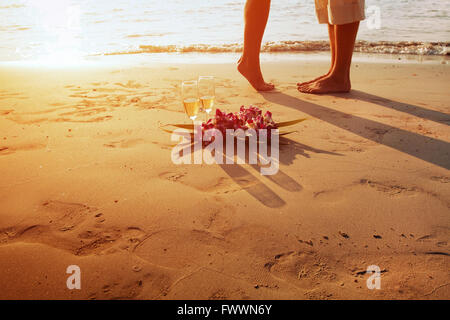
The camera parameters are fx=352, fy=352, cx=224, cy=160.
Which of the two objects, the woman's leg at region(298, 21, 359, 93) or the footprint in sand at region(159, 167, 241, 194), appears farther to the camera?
the woman's leg at region(298, 21, 359, 93)

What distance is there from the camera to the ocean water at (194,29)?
710 centimetres

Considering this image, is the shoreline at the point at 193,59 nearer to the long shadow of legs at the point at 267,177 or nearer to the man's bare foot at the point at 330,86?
the man's bare foot at the point at 330,86

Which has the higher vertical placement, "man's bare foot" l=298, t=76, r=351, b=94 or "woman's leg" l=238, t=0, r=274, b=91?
"woman's leg" l=238, t=0, r=274, b=91

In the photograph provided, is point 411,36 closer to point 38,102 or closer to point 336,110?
point 336,110

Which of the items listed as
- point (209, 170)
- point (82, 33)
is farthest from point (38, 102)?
point (82, 33)

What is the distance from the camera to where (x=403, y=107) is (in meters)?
3.35

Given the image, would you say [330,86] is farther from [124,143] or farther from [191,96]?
[124,143]

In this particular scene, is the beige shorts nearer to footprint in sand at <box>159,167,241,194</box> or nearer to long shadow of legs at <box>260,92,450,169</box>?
long shadow of legs at <box>260,92,450,169</box>

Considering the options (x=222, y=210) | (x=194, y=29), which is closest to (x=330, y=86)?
(x=222, y=210)

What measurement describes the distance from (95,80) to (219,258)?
12.2 ft

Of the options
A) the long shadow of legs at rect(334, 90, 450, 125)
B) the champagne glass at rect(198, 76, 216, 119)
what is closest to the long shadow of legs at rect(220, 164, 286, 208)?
the champagne glass at rect(198, 76, 216, 119)

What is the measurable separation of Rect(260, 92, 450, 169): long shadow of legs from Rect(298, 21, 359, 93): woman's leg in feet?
1.51

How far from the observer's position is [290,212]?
174cm

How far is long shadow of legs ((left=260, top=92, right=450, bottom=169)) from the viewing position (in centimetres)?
232
